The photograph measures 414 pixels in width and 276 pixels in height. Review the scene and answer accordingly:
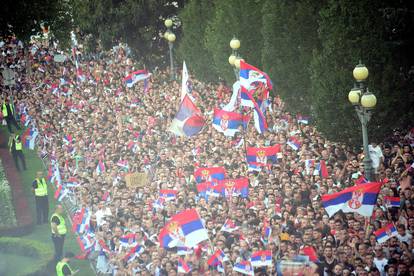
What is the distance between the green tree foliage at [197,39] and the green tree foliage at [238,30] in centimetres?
350

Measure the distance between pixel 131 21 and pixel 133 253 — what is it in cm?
2795

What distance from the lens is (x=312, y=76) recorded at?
26.8 metres

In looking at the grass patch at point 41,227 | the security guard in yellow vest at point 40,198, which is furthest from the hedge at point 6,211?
the security guard in yellow vest at point 40,198

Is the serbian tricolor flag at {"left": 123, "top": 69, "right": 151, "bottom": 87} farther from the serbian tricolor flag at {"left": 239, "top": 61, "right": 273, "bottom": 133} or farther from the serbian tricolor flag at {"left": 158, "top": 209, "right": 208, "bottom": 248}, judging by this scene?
the serbian tricolor flag at {"left": 158, "top": 209, "right": 208, "bottom": 248}

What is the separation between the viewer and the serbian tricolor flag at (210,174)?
2245 centimetres

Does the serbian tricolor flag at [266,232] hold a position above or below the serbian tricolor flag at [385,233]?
above

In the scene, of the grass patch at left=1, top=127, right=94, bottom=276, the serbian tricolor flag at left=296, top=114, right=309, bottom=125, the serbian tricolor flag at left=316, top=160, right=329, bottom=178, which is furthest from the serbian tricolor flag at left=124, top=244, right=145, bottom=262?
the serbian tricolor flag at left=296, top=114, right=309, bottom=125

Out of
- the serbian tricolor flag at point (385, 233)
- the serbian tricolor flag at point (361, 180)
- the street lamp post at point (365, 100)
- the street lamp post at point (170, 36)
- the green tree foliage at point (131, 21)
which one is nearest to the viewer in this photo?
the serbian tricolor flag at point (385, 233)

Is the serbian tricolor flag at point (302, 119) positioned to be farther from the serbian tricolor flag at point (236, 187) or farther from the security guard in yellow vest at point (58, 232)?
the security guard in yellow vest at point (58, 232)

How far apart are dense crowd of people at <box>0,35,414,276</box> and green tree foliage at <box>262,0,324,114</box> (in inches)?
34.6

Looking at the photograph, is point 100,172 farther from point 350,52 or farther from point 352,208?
point 352,208

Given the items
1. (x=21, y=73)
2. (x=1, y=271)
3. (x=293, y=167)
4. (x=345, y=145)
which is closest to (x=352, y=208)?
(x=293, y=167)

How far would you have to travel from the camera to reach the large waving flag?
79.8ft

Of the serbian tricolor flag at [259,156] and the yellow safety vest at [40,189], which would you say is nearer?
the serbian tricolor flag at [259,156]
